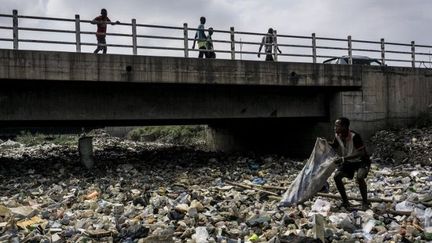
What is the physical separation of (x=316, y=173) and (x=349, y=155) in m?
0.78

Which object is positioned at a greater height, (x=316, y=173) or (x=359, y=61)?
(x=359, y=61)

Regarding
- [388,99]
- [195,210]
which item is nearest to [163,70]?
[195,210]

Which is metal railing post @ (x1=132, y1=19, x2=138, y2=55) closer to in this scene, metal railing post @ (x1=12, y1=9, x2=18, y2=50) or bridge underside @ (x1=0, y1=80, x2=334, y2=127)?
bridge underside @ (x1=0, y1=80, x2=334, y2=127)

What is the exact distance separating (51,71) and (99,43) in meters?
1.72

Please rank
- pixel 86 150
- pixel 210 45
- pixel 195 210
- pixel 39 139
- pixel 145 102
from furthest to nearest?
pixel 39 139 < pixel 210 45 < pixel 145 102 < pixel 86 150 < pixel 195 210

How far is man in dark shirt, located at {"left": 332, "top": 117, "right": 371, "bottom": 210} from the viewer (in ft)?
25.9

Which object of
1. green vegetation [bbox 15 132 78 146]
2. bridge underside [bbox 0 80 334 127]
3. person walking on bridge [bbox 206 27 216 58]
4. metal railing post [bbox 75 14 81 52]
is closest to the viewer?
metal railing post [bbox 75 14 81 52]

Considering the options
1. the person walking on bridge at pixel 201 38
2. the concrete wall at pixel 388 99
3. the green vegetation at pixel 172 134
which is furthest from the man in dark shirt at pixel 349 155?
the green vegetation at pixel 172 134

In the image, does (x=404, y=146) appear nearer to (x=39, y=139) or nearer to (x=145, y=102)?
(x=145, y=102)

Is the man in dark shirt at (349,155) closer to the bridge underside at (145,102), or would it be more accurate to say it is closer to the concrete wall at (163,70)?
the concrete wall at (163,70)

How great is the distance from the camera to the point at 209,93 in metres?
17.3

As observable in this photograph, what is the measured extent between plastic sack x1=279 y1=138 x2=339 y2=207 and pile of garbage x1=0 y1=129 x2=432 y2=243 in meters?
0.20

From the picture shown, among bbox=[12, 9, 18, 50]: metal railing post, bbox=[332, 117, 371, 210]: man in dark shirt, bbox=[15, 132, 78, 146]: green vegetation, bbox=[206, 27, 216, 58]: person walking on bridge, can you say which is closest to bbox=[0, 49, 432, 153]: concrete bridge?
bbox=[12, 9, 18, 50]: metal railing post

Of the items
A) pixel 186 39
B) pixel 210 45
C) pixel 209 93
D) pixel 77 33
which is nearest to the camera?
pixel 77 33
